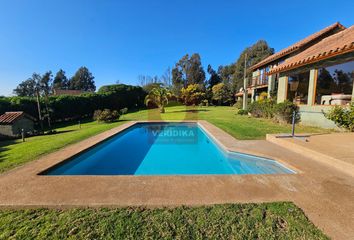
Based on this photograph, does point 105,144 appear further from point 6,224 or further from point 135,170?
point 6,224

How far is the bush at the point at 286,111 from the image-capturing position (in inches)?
439

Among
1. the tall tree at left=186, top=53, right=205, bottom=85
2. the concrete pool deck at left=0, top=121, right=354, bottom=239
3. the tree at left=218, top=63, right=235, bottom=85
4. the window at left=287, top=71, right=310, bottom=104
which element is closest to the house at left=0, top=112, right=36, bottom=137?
the concrete pool deck at left=0, top=121, right=354, bottom=239

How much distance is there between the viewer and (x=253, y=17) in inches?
647

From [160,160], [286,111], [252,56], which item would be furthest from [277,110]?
[252,56]

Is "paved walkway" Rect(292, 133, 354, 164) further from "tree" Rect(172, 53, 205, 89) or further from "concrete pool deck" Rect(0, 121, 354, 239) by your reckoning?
"tree" Rect(172, 53, 205, 89)

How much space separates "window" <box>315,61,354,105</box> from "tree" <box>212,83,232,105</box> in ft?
86.7

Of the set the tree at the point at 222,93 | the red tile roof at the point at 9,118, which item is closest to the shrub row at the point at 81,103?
the red tile roof at the point at 9,118

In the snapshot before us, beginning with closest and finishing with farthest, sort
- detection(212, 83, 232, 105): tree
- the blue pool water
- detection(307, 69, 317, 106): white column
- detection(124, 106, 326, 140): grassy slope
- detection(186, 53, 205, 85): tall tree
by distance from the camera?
the blue pool water → detection(124, 106, 326, 140): grassy slope → detection(307, 69, 317, 106): white column → detection(212, 83, 232, 105): tree → detection(186, 53, 205, 85): tall tree

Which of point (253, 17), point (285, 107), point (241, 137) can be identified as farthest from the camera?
point (253, 17)

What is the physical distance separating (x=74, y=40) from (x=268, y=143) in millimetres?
17056

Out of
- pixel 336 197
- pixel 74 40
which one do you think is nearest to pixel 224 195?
pixel 336 197

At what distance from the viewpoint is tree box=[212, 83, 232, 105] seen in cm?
3647

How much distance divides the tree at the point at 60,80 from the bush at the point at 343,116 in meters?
81.8

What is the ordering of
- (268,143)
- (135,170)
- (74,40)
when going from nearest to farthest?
1. (135,170)
2. (268,143)
3. (74,40)
